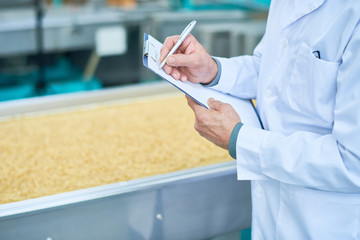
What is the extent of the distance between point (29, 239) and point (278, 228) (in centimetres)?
70

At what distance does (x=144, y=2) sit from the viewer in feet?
12.0

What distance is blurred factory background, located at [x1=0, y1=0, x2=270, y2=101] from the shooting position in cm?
323

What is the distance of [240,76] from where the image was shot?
1232 millimetres

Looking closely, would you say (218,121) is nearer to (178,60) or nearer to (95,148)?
(178,60)

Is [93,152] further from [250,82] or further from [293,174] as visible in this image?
[293,174]

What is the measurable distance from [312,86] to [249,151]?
21cm

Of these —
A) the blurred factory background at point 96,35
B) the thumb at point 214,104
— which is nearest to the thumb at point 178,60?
the thumb at point 214,104

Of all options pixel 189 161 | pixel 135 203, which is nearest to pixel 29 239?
pixel 135 203

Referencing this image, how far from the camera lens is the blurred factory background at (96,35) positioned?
3.23 metres

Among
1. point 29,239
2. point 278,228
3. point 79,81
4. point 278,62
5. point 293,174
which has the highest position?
point 278,62

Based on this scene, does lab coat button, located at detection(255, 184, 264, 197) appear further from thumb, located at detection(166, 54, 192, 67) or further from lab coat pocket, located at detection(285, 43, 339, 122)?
thumb, located at detection(166, 54, 192, 67)

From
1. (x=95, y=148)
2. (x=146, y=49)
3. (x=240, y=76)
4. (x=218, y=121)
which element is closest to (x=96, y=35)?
(x=95, y=148)

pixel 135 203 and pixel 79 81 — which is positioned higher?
pixel 135 203

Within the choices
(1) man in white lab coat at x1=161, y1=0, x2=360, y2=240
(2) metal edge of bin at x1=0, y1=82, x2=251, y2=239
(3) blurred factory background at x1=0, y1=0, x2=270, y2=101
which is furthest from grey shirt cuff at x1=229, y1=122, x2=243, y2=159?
(3) blurred factory background at x1=0, y1=0, x2=270, y2=101
